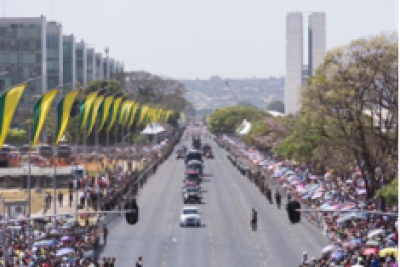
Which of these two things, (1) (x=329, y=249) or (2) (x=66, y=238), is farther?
(2) (x=66, y=238)

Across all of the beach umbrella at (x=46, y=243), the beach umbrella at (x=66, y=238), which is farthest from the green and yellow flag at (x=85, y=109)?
the beach umbrella at (x=46, y=243)

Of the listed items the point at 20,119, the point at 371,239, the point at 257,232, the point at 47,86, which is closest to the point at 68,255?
the point at 371,239

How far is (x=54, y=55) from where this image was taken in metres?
159

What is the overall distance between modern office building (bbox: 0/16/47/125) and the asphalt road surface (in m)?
66.0

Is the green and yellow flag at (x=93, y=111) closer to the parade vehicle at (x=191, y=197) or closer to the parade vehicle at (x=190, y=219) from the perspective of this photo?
the parade vehicle at (x=190, y=219)

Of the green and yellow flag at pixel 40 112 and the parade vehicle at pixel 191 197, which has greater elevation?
the green and yellow flag at pixel 40 112

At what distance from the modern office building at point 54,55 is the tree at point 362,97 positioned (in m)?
96.1

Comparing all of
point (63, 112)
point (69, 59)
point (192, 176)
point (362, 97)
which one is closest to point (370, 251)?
point (63, 112)

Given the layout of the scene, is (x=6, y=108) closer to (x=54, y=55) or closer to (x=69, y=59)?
(x=54, y=55)

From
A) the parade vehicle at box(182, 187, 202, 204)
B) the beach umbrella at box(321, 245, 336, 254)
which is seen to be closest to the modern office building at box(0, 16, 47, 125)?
the parade vehicle at box(182, 187, 202, 204)

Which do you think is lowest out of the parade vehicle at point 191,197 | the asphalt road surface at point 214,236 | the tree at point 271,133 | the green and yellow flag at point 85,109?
the asphalt road surface at point 214,236

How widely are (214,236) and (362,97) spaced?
13.7m

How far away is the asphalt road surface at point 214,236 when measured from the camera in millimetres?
45219

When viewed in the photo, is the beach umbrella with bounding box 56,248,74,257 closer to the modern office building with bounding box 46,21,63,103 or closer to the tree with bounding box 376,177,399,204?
the tree with bounding box 376,177,399,204
